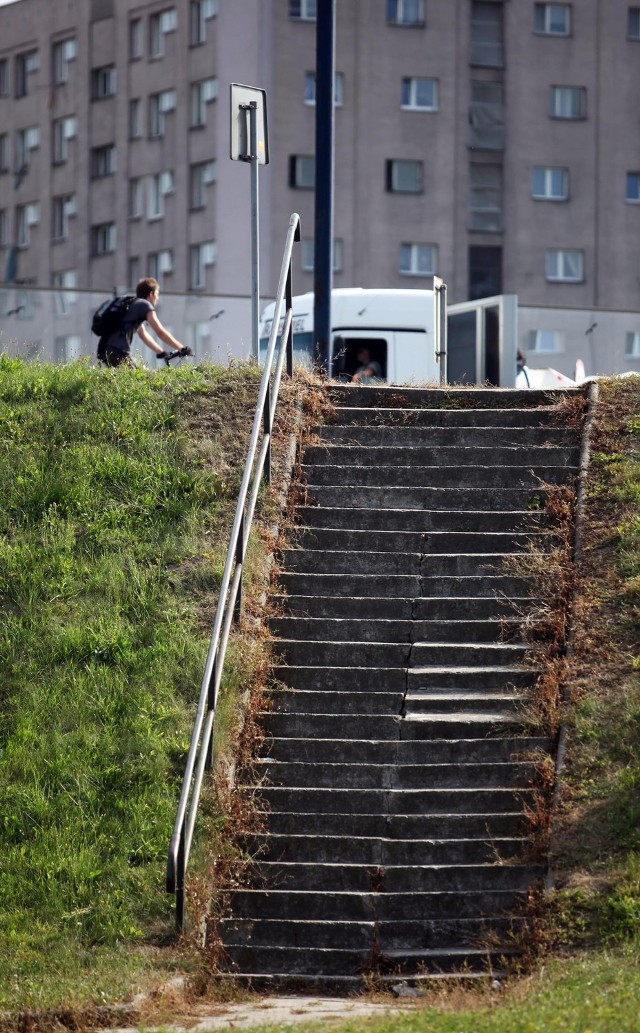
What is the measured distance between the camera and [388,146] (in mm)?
55438

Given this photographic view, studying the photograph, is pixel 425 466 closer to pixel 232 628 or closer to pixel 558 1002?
pixel 232 628

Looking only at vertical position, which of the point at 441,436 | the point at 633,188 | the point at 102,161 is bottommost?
the point at 441,436

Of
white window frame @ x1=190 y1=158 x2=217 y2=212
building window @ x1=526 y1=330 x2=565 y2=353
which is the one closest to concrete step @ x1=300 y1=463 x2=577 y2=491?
building window @ x1=526 y1=330 x2=565 y2=353

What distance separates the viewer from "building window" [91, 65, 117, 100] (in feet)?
201

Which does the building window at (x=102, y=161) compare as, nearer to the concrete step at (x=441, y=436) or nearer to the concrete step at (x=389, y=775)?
the concrete step at (x=441, y=436)

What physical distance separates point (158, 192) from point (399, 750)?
2007 inches

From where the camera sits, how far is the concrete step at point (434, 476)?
12164 millimetres

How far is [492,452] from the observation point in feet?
41.1

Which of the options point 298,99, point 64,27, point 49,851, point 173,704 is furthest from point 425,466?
point 64,27

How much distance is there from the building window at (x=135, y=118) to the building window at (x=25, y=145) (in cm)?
579

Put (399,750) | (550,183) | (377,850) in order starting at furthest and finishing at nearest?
(550,183), (399,750), (377,850)

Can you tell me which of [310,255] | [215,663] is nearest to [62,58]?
[310,255]

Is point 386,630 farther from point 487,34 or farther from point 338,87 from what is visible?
point 487,34

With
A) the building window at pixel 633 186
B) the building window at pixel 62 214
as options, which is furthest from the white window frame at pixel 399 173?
the building window at pixel 62 214
